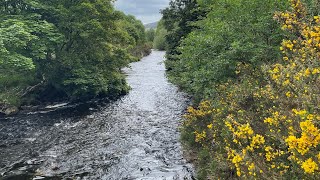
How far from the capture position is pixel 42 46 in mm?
23250

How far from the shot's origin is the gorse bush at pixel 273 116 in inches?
200

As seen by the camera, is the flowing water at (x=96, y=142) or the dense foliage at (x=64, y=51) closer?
the flowing water at (x=96, y=142)

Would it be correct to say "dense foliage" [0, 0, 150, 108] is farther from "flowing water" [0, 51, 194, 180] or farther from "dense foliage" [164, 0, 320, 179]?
"dense foliage" [164, 0, 320, 179]

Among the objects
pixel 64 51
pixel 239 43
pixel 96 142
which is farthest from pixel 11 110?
pixel 239 43

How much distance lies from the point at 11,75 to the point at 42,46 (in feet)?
17.4

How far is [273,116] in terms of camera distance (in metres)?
6.96

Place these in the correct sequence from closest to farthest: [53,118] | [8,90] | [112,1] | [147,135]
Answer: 1. [147,135]
2. [53,118]
3. [8,90]
4. [112,1]

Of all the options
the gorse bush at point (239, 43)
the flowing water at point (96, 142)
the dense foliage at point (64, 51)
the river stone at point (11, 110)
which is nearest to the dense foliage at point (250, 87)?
the gorse bush at point (239, 43)

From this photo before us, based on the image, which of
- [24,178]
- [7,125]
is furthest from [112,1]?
[24,178]

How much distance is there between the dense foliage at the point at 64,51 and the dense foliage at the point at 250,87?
12.2 meters

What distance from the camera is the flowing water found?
12.0m

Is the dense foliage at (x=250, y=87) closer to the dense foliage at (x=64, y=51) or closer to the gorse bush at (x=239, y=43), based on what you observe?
the gorse bush at (x=239, y=43)

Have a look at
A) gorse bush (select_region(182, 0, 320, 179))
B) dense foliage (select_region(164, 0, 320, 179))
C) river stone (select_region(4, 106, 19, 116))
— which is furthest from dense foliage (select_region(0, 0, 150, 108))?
gorse bush (select_region(182, 0, 320, 179))

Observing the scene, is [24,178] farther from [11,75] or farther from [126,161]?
[11,75]
